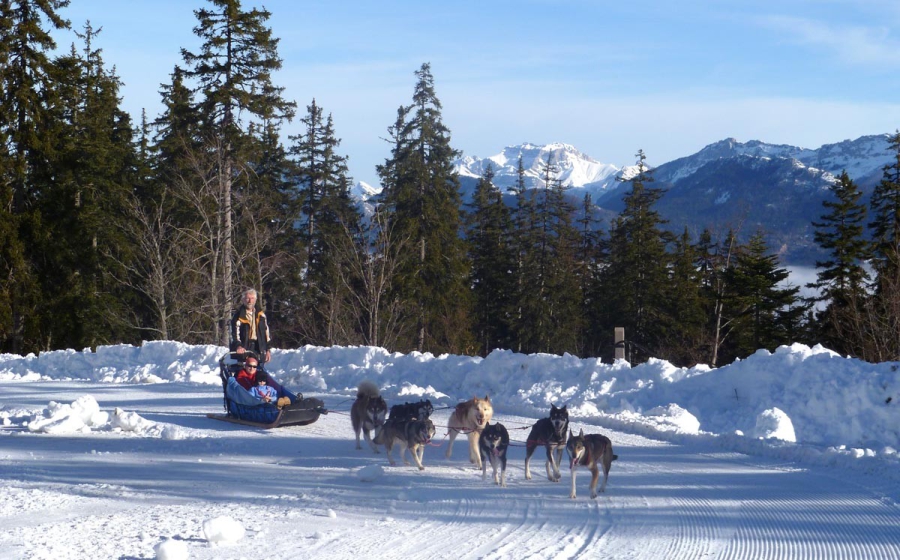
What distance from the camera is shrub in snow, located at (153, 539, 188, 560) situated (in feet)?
18.4

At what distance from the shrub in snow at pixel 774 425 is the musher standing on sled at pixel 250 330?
7.42m

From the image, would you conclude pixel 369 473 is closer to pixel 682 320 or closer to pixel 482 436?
pixel 482 436

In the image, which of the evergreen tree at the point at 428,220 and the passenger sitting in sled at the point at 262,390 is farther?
the evergreen tree at the point at 428,220

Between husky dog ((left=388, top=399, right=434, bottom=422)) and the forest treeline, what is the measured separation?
1865cm

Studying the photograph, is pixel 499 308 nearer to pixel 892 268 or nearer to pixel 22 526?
pixel 892 268

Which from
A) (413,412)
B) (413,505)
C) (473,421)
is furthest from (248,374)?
(413,505)

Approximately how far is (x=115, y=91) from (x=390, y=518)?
4198 centimetres

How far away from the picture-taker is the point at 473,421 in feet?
29.9

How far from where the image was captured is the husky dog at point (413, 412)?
9031mm

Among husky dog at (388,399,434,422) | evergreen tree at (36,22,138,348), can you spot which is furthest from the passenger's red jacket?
evergreen tree at (36,22,138,348)

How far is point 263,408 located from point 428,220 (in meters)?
31.3

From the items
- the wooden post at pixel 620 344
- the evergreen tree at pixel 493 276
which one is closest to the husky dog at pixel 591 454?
the wooden post at pixel 620 344

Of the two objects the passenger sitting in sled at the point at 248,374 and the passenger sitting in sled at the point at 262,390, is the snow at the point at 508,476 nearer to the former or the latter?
the passenger sitting in sled at the point at 262,390

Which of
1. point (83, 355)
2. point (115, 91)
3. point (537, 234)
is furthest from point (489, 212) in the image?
point (83, 355)
